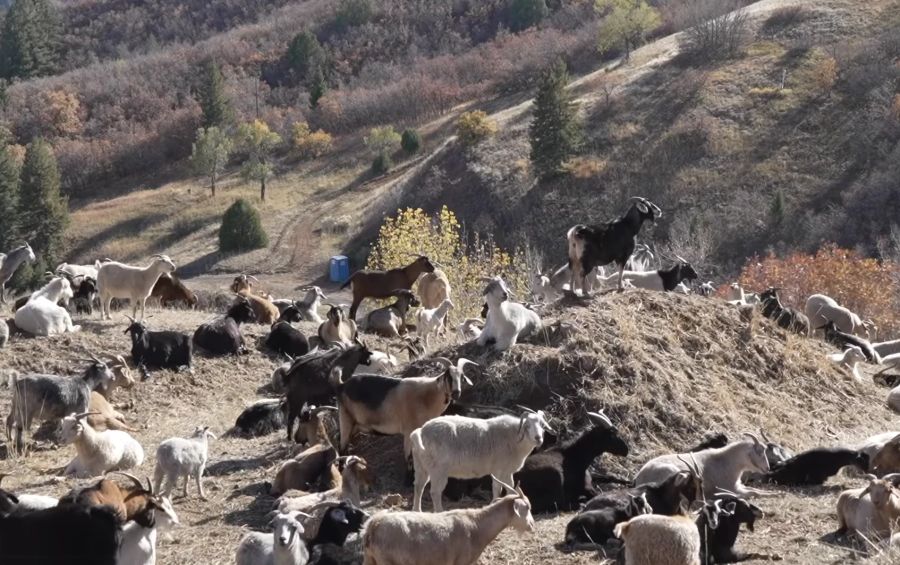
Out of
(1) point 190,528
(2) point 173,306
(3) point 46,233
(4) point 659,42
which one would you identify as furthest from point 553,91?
(1) point 190,528

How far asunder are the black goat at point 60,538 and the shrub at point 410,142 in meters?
68.0

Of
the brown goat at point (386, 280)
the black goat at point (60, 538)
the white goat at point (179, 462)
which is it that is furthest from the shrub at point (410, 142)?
the black goat at point (60, 538)

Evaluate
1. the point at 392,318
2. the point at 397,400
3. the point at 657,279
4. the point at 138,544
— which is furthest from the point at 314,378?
the point at 657,279

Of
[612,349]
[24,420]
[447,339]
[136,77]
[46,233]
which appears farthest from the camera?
[136,77]

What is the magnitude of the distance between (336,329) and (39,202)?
4979 centimetres

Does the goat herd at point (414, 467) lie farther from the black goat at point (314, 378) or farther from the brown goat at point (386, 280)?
the brown goat at point (386, 280)

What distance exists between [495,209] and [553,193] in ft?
10.6

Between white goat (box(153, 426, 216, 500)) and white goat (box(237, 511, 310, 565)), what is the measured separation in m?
2.86

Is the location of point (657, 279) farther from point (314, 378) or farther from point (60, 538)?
point (60, 538)

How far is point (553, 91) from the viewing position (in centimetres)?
5972

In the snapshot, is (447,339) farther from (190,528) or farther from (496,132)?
(496,132)

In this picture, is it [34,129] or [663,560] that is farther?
[34,129]

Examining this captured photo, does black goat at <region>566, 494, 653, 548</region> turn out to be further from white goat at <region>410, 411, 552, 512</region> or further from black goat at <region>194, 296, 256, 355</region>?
black goat at <region>194, 296, 256, 355</region>

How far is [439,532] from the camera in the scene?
9.26m
